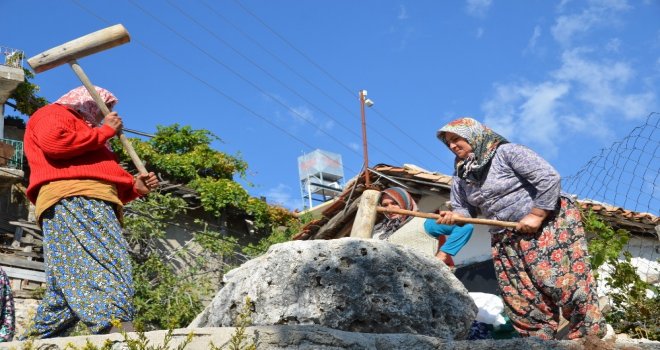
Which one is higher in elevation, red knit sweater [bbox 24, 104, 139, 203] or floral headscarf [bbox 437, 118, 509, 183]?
floral headscarf [bbox 437, 118, 509, 183]

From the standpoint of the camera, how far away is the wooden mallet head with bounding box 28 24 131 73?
5293 millimetres

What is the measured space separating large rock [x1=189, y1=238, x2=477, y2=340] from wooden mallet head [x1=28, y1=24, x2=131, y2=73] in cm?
179

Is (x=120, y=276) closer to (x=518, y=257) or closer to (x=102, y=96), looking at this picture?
(x=102, y=96)

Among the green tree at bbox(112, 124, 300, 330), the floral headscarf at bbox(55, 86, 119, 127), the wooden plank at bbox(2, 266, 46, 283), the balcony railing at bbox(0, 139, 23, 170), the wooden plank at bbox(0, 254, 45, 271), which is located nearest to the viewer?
the floral headscarf at bbox(55, 86, 119, 127)

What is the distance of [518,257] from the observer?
4.98 m

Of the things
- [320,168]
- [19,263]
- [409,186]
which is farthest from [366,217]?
[320,168]

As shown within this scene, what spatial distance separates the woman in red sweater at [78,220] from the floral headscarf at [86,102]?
0.14 meters

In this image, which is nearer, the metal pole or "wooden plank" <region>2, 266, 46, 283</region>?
the metal pole

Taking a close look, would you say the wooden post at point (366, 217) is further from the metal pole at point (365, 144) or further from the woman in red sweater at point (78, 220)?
the metal pole at point (365, 144)

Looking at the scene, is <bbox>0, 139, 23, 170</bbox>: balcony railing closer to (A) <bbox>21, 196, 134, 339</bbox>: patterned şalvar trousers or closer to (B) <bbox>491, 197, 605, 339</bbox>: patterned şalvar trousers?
(A) <bbox>21, 196, 134, 339</bbox>: patterned şalvar trousers

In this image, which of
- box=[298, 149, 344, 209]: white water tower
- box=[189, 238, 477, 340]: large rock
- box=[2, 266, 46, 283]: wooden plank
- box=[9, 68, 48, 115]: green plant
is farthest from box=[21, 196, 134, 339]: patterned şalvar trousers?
box=[298, 149, 344, 209]: white water tower

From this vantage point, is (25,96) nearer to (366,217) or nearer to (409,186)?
(409,186)

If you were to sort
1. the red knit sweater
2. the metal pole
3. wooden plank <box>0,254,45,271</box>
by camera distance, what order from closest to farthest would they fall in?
the red knit sweater
the metal pole
wooden plank <box>0,254,45,271</box>

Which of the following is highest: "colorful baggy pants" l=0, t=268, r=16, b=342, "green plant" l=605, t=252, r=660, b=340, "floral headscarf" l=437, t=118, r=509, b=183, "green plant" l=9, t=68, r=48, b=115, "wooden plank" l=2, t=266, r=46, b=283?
"green plant" l=9, t=68, r=48, b=115
